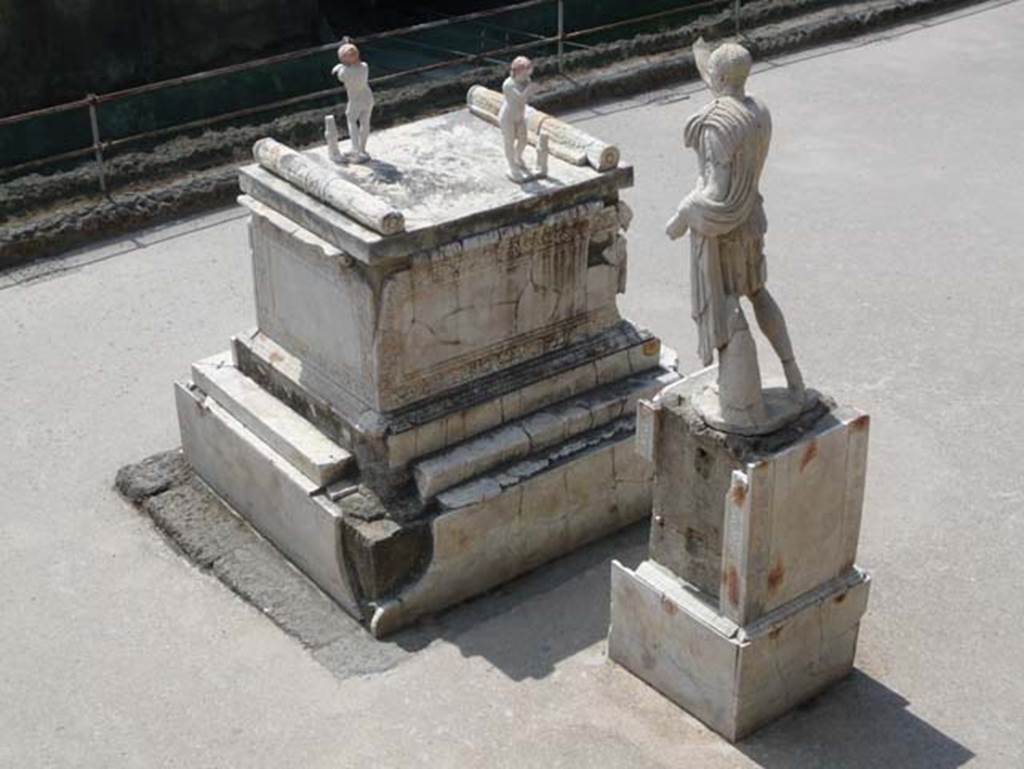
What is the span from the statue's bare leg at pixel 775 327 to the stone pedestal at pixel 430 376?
1644 mm

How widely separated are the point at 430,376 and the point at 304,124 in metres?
5.93

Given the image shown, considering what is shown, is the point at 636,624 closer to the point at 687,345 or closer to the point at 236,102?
the point at 687,345

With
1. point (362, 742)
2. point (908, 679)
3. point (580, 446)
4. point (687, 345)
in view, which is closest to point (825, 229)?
point (687, 345)

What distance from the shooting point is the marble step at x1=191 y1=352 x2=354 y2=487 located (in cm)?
862

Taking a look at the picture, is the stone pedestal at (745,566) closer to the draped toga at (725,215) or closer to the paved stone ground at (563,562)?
the paved stone ground at (563,562)

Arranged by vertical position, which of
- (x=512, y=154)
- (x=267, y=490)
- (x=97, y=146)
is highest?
(x=512, y=154)

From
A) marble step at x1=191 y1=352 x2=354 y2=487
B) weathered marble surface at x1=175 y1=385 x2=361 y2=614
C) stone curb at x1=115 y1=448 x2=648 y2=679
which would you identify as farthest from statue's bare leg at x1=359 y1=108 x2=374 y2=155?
stone curb at x1=115 y1=448 x2=648 y2=679

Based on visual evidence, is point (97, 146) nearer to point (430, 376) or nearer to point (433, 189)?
point (433, 189)

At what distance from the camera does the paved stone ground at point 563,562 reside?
7.72 metres

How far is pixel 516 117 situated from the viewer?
28.6ft


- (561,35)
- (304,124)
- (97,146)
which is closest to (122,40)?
(304,124)

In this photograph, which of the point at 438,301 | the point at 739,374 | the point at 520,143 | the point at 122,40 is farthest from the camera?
the point at 122,40

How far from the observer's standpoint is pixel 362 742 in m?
7.69

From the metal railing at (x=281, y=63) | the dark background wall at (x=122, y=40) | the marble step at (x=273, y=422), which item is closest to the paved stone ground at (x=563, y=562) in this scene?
the marble step at (x=273, y=422)
